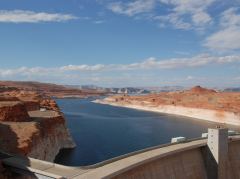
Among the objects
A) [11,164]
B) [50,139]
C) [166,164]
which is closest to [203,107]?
[50,139]

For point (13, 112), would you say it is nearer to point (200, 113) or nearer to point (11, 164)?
point (11, 164)

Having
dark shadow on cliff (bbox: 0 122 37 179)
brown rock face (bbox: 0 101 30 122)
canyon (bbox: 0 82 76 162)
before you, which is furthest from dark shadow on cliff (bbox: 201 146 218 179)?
brown rock face (bbox: 0 101 30 122)

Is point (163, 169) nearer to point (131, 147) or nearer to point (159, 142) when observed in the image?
point (131, 147)

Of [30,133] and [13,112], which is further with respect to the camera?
[13,112]

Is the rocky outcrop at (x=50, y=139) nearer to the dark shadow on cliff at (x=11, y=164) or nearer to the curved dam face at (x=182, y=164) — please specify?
the dark shadow on cliff at (x=11, y=164)

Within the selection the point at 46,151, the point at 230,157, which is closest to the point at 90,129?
the point at 46,151

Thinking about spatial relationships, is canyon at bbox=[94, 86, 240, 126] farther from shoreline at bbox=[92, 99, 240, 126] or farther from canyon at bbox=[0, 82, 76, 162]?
canyon at bbox=[0, 82, 76, 162]
